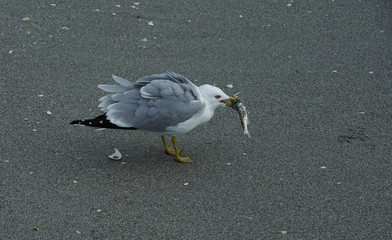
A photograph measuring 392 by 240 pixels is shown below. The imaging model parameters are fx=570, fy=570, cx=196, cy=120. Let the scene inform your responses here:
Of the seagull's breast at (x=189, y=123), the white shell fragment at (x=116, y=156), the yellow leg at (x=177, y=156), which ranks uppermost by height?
the seagull's breast at (x=189, y=123)

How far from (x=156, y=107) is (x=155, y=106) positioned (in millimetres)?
15

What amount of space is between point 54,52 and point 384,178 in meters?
4.06

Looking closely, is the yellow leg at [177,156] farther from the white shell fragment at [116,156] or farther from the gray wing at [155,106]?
the white shell fragment at [116,156]

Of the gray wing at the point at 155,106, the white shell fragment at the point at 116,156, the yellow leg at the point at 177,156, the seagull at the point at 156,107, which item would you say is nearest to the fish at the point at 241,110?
the seagull at the point at 156,107

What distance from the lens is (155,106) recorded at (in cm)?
484

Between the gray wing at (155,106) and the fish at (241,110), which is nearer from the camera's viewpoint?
the gray wing at (155,106)

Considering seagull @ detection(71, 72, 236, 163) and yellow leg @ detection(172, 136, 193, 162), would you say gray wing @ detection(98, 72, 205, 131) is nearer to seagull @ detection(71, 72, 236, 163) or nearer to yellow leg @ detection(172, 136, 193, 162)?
seagull @ detection(71, 72, 236, 163)

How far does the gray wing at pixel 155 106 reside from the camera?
483 cm

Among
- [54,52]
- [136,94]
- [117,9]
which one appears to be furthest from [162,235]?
[117,9]

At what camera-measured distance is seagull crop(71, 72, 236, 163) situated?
4832 mm

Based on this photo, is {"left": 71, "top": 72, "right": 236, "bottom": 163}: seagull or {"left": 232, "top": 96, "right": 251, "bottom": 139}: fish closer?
{"left": 71, "top": 72, "right": 236, "bottom": 163}: seagull

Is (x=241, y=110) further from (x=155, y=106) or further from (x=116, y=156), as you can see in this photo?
(x=116, y=156)

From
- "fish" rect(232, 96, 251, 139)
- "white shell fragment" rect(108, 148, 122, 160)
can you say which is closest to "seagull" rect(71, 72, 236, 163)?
"fish" rect(232, 96, 251, 139)

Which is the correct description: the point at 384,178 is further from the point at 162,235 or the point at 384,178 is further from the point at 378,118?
the point at 162,235
